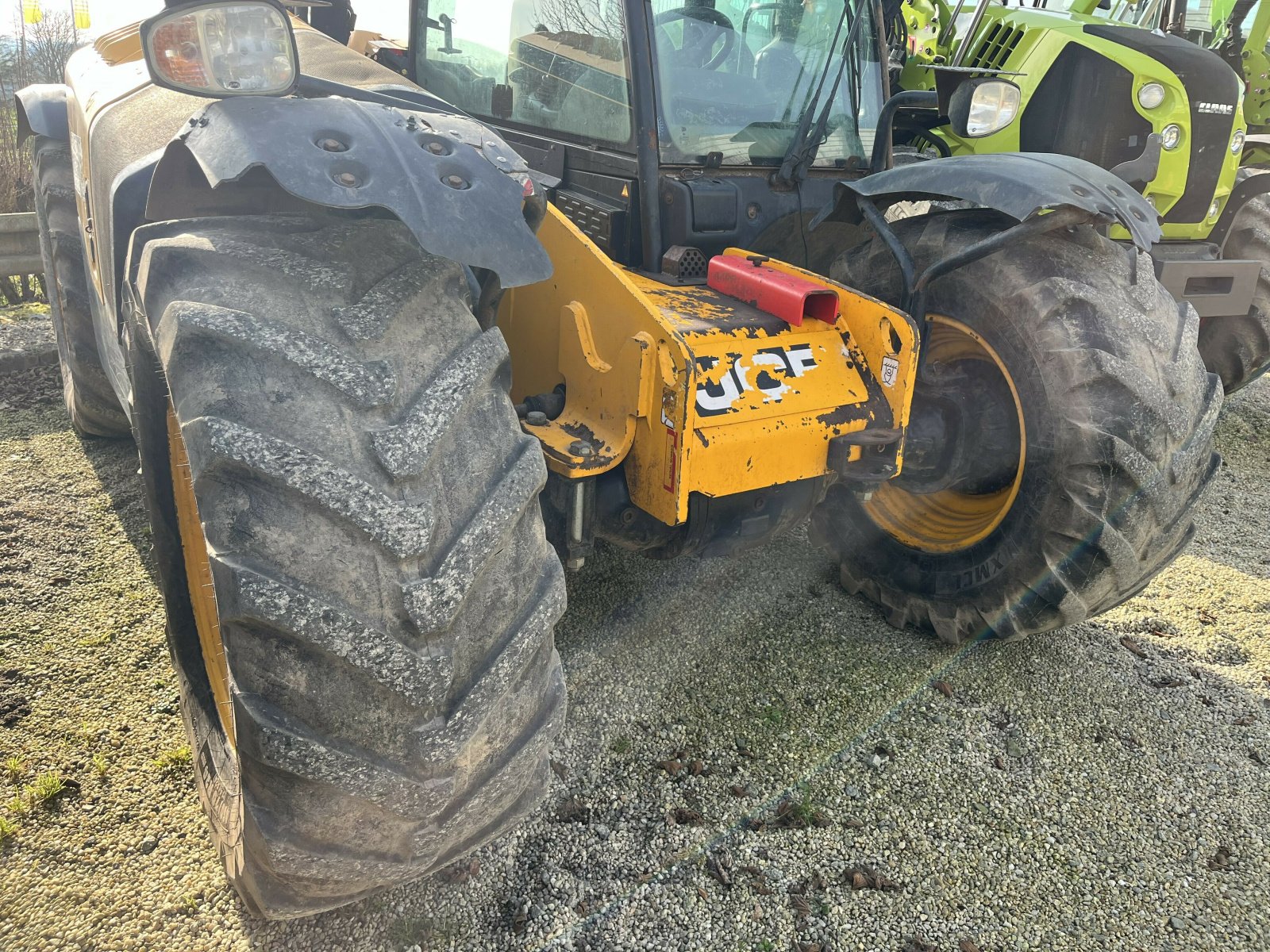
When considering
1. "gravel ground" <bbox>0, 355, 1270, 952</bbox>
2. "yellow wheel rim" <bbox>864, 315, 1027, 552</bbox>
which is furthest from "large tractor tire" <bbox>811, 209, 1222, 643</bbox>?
"gravel ground" <bbox>0, 355, 1270, 952</bbox>

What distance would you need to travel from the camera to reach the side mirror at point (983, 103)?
8.15 feet

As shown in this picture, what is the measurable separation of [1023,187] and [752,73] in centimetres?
92

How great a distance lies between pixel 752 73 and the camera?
108 inches

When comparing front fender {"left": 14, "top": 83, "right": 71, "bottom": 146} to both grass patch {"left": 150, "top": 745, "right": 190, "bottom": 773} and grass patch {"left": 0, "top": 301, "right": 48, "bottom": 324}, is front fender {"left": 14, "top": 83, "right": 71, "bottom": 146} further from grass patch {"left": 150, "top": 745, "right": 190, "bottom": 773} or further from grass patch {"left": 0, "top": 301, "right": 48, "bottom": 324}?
grass patch {"left": 150, "top": 745, "right": 190, "bottom": 773}

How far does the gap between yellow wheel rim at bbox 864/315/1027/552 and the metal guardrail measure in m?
5.22

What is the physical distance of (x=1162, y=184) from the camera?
16.0 feet

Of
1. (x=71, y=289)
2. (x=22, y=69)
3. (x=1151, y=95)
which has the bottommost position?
(x=71, y=289)

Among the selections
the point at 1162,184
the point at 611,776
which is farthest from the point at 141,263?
the point at 1162,184

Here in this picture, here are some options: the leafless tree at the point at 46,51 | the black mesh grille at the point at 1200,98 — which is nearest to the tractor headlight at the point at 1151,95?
the black mesh grille at the point at 1200,98

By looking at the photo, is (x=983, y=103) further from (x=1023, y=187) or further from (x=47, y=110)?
(x=47, y=110)

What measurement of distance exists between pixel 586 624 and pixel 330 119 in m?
1.78

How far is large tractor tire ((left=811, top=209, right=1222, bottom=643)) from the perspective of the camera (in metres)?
2.38

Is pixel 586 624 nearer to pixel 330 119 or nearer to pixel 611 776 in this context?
pixel 611 776

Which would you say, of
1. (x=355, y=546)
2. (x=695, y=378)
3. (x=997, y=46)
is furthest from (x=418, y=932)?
(x=997, y=46)
